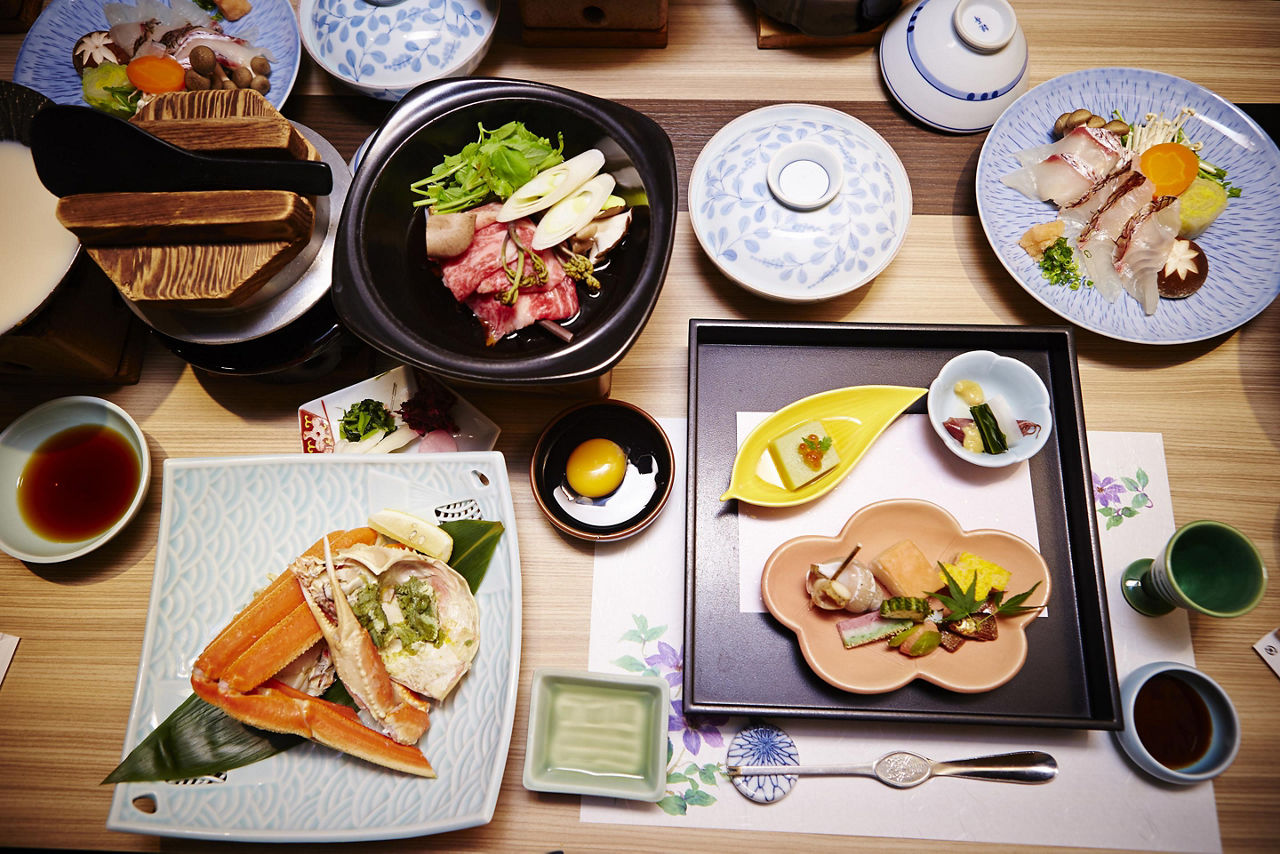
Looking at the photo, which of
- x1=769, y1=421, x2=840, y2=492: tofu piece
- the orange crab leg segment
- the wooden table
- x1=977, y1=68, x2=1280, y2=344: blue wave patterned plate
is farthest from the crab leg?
x1=977, y1=68, x2=1280, y2=344: blue wave patterned plate

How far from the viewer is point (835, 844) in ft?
4.55

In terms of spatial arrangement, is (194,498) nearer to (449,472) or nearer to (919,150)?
(449,472)

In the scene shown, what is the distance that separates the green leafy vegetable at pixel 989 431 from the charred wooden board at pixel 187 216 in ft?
4.44

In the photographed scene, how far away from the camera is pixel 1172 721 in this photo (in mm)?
1386

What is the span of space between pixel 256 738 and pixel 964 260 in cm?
179

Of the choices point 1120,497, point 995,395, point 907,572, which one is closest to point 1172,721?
point 1120,497

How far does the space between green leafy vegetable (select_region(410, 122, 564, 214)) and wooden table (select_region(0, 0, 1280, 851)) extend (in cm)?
41

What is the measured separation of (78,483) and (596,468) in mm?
1115

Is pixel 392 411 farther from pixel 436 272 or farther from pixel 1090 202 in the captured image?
pixel 1090 202

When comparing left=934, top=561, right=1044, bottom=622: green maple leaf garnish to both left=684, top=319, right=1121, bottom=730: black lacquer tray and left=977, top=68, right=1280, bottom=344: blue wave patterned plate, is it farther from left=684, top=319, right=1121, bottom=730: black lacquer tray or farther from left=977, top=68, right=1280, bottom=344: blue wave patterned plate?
left=977, top=68, right=1280, bottom=344: blue wave patterned plate

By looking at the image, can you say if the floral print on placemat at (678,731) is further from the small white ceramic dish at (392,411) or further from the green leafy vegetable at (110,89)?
the green leafy vegetable at (110,89)

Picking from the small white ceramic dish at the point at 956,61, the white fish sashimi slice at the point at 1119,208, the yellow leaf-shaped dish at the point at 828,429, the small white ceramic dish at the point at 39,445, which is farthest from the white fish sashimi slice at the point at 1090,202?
the small white ceramic dish at the point at 39,445

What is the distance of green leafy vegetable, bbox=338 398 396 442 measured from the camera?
1.52 m

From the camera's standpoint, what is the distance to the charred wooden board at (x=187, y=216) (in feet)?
4.02
